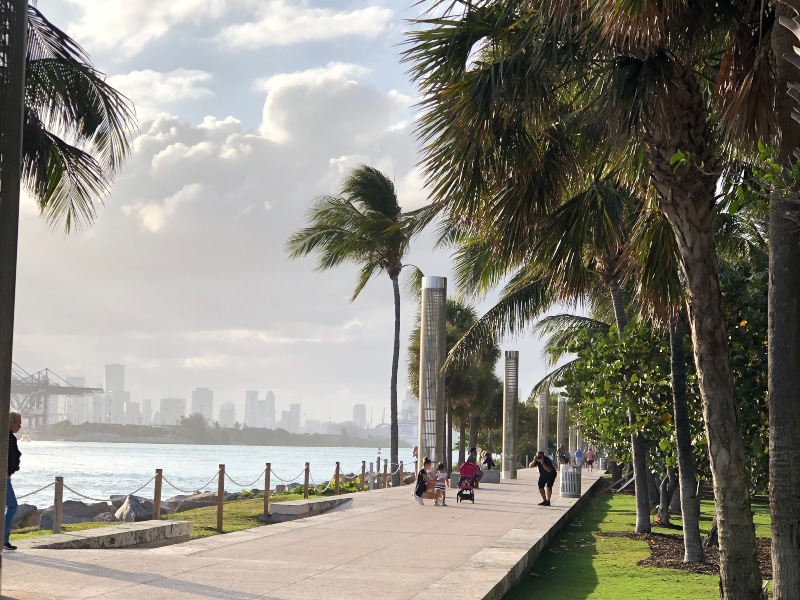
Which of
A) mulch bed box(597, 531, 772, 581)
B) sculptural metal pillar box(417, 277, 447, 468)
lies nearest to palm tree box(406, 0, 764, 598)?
mulch bed box(597, 531, 772, 581)

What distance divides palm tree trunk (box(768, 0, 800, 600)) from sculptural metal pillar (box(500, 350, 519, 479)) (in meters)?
29.5

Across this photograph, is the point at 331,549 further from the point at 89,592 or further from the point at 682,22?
the point at 682,22

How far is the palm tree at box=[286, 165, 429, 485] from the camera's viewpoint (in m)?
31.2

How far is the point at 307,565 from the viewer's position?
10.4 meters

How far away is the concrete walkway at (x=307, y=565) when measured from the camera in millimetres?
8453

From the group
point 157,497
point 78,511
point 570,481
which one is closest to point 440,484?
point 570,481

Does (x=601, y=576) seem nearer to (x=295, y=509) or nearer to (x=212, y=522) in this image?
(x=295, y=509)

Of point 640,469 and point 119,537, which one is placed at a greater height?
point 640,469

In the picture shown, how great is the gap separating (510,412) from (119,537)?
26835 mm

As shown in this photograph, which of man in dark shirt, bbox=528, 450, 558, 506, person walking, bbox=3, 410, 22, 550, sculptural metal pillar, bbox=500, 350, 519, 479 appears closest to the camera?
person walking, bbox=3, 410, 22, 550

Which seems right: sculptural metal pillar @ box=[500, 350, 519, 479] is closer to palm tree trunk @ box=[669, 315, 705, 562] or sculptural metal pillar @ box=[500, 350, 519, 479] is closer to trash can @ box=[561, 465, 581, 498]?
trash can @ box=[561, 465, 581, 498]

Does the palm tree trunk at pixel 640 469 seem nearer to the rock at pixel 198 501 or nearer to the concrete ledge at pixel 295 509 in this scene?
the concrete ledge at pixel 295 509

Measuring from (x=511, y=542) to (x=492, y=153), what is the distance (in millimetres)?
5723

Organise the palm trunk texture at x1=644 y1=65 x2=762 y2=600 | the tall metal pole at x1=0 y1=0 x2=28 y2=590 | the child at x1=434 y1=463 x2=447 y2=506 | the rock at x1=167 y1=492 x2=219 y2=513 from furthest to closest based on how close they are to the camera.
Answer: the rock at x1=167 y1=492 x2=219 y2=513, the child at x1=434 y1=463 x2=447 y2=506, the palm trunk texture at x1=644 y1=65 x2=762 y2=600, the tall metal pole at x1=0 y1=0 x2=28 y2=590
